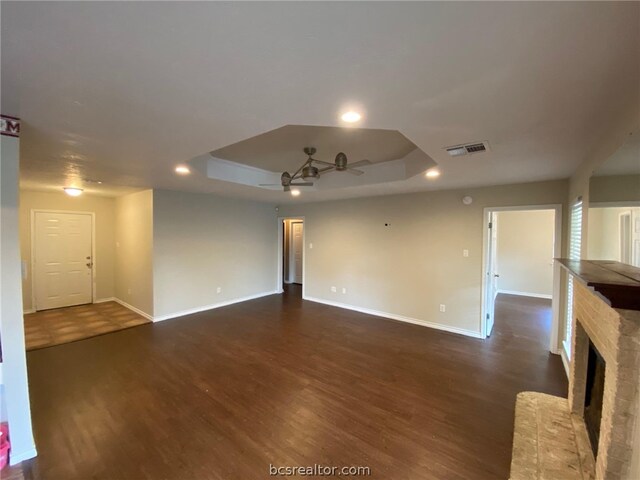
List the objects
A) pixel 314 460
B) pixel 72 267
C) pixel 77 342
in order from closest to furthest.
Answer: pixel 314 460
pixel 77 342
pixel 72 267

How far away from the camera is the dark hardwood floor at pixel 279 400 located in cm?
190

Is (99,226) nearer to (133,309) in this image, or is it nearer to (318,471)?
(133,309)

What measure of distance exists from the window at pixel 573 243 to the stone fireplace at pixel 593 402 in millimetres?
885

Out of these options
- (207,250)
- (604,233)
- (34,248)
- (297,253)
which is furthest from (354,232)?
(34,248)

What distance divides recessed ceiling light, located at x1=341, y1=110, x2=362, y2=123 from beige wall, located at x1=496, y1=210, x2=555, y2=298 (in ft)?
22.8

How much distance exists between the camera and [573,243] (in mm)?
3092

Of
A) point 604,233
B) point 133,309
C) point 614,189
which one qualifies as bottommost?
point 133,309

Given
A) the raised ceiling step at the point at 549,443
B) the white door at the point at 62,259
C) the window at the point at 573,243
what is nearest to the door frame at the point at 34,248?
the white door at the point at 62,259

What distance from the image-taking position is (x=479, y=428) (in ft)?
7.25

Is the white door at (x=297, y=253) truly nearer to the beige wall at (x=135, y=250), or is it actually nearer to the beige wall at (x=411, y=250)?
the beige wall at (x=411, y=250)

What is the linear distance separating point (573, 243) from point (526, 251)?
449cm

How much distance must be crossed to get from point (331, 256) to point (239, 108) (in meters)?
4.53

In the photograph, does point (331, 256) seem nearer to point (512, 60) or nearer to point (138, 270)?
point (138, 270)

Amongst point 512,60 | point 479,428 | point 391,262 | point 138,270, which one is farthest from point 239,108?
point 138,270
